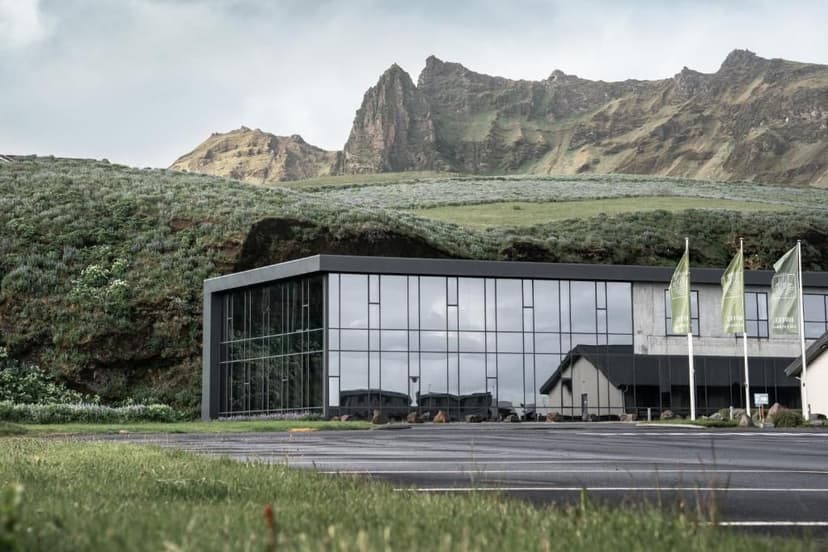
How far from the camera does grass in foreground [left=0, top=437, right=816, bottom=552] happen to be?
450 centimetres

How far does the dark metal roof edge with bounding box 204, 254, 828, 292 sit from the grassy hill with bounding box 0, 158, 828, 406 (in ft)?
17.2

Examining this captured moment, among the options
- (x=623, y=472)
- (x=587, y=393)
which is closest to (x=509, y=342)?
(x=587, y=393)

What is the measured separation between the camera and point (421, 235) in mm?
64812

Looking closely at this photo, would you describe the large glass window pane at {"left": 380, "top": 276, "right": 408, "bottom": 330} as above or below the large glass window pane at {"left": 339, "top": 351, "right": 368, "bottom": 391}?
above

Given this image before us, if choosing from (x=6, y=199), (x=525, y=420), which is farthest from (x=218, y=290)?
(x=6, y=199)

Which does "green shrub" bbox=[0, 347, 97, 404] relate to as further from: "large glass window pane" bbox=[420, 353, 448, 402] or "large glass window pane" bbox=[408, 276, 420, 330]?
"large glass window pane" bbox=[420, 353, 448, 402]

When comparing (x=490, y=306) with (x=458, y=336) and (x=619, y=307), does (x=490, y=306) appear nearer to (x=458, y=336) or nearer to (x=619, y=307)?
(x=458, y=336)

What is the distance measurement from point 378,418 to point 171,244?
70.9 ft

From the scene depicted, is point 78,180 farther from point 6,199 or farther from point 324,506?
point 324,506

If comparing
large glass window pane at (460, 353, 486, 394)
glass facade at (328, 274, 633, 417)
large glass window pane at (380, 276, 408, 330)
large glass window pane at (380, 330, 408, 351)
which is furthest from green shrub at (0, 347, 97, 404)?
large glass window pane at (460, 353, 486, 394)

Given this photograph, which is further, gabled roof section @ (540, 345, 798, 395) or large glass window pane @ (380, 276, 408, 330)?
gabled roof section @ (540, 345, 798, 395)

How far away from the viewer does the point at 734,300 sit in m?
41.8

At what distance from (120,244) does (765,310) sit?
34155 millimetres

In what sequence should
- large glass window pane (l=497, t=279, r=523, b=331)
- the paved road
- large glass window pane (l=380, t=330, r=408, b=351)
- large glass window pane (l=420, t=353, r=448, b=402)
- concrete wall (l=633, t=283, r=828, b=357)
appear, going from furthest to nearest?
concrete wall (l=633, t=283, r=828, b=357) < large glass window pane (l=497, t=279, r=523, b=331) < large glass window pane (l=420, t=353, r=448, b=402) < large glass window pane (l=380, t=330, r=408, b=351) < the paved road
